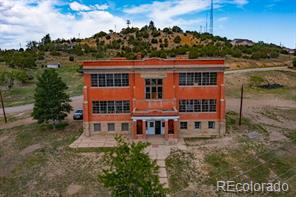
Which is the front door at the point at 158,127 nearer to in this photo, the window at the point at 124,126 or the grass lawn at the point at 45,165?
the window at the point at 124,126

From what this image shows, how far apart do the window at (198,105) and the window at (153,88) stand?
2802 mm

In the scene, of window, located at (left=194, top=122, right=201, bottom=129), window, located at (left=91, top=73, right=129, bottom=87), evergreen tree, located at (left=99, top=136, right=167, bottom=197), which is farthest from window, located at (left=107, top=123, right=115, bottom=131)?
evergreen tree, located at (left=99, top=136, right=167, bottom=197)

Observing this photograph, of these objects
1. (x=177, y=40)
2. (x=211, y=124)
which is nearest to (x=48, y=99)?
(x=211, y=124)

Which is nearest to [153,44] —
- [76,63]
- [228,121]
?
[76,63]

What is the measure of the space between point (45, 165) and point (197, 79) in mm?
18695

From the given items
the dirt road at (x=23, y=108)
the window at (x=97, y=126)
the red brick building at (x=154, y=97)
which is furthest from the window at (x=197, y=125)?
the dirt road at (x=23, y=108)

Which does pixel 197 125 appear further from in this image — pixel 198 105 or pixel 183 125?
pixel 198 105

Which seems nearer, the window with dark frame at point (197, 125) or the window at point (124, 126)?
the window with dark frame at point (197, 125)

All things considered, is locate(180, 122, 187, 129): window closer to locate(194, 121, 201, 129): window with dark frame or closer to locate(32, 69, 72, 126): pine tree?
locate(194, 121, 201, 129): window with dark frame

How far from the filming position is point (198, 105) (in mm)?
37219

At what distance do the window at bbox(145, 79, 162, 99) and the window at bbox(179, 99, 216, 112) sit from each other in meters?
2.80

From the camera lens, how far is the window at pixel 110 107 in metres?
37.4

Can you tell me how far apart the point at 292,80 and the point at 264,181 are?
53176 millimetres

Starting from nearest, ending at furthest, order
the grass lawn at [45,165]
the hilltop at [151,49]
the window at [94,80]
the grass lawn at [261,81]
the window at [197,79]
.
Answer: the grass lawn at [45,165] → the window at [197,79] → the window at [94,80] → the grass lawn at [261,81] → the hilltop at [151,49]
